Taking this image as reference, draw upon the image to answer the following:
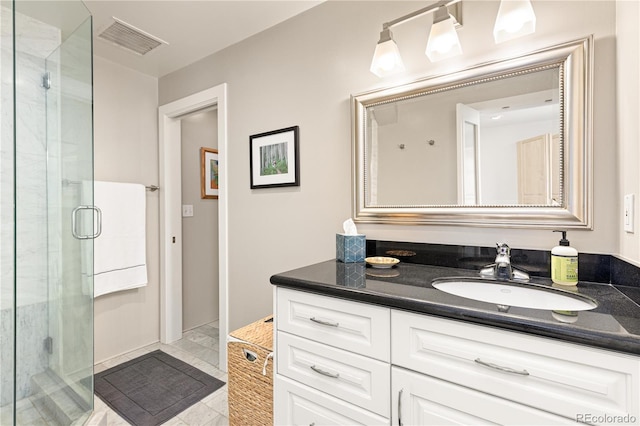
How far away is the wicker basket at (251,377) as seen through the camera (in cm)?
138

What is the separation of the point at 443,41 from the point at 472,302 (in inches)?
41.6

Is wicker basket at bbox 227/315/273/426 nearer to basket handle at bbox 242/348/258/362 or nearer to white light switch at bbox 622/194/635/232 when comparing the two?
basket handle at bbox 242/348/258/362

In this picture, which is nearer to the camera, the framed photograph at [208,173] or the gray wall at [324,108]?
the gray wall at [324,108]

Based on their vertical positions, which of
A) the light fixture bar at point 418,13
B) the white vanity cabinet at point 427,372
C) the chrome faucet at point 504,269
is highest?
the light fixture bar at point 418,13

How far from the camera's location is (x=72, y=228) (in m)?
1.69

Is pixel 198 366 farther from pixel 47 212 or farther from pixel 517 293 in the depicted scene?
pixel 517 293

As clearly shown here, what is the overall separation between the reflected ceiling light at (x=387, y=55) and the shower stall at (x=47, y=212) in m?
1.56

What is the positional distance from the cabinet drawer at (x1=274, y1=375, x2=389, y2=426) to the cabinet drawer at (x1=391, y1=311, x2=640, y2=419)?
240mm

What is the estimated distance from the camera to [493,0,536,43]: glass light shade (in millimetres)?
1128

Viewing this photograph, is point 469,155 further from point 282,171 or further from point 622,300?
point 282,171

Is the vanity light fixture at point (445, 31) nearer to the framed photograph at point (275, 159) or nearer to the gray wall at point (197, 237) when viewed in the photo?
the framed photograph at point (275, 159)

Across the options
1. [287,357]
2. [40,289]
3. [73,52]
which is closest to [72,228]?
[40,289]

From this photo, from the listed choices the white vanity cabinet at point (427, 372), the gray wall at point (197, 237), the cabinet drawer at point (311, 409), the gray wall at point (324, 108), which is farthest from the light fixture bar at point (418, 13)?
the gray wall at point (197, 237)

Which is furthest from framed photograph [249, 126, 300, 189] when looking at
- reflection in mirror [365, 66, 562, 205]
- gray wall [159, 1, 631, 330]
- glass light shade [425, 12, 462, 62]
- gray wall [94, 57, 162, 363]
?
gray wall [94, 57, 162, 363]
